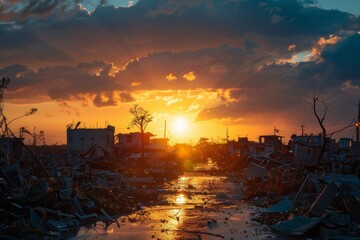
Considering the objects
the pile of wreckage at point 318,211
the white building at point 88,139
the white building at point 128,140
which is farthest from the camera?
the white building at point 128,140

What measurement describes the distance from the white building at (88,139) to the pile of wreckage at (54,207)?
3739 cm

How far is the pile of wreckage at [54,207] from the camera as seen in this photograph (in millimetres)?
15227

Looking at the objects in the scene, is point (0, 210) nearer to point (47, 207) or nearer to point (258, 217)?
point (47, 207)

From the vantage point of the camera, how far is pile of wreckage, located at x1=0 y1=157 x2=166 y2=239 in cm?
1523

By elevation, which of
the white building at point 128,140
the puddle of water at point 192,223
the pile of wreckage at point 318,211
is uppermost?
the white building at point 128,140

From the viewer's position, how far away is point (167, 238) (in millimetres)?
14812

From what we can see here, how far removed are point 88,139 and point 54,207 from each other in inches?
1747

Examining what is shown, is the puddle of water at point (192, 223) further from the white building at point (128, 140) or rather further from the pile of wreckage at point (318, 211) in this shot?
the white building at point (128, 140)

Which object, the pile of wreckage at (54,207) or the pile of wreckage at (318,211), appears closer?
the pile of wreckage at (318,211)

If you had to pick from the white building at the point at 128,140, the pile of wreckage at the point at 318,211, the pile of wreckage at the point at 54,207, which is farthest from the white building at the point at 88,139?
the pile of wreckage at the point at 318,211

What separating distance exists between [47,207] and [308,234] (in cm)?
1035

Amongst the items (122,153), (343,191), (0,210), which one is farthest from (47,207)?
(122,153)

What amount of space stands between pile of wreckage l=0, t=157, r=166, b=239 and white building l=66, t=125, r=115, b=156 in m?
37.4

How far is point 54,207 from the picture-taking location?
59.7ft
